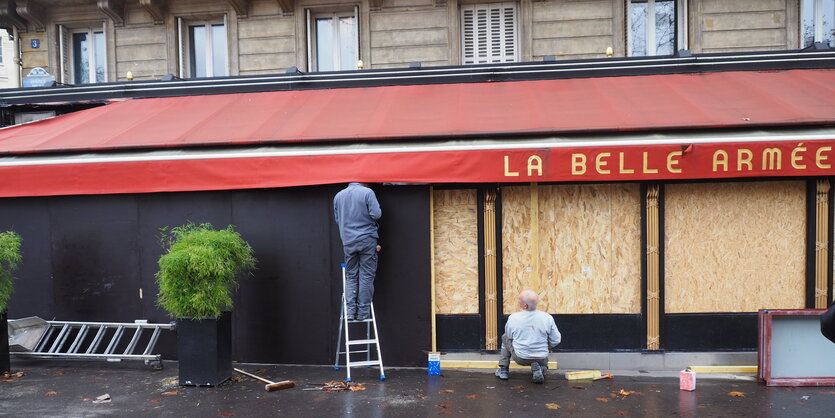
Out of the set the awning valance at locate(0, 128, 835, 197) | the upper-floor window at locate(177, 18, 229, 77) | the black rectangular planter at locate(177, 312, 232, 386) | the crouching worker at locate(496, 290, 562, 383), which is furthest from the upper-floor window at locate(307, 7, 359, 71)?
the crouching worker at locate(496, 290, 562, 383)

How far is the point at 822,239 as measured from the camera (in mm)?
6965

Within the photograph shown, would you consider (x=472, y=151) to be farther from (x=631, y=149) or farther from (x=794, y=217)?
(x=794, y=217)

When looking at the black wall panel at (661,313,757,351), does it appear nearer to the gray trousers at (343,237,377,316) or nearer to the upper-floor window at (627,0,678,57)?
the gray trousers at (343,237,377,316)

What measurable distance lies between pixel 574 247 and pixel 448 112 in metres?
2.42

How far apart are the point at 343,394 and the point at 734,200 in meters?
5.20

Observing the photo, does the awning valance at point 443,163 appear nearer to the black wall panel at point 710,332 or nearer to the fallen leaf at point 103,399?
the black wall panel at point 710,332

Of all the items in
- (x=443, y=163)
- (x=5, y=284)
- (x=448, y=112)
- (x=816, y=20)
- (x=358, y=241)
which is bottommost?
(x=5, y=284)

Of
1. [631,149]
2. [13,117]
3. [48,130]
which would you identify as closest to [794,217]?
[631,149]

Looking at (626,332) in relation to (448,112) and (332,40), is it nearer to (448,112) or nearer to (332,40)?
(448,112)

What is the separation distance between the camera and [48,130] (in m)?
8.53

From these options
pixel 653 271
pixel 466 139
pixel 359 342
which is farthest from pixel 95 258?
pixel 653 271

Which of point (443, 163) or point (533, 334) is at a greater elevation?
point (443, 163)

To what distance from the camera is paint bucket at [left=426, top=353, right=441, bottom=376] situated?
693 centimetres

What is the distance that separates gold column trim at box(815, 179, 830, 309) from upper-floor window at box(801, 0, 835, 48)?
13.3 ft
